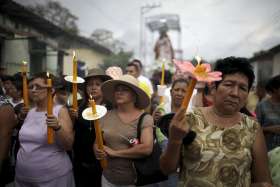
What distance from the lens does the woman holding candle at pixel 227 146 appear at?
173 cm

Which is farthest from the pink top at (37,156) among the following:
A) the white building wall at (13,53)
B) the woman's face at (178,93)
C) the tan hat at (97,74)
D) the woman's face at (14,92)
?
the white building wall at (13,53)

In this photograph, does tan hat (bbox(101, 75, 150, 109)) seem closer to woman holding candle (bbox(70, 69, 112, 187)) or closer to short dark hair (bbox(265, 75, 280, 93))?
woman holding candle (bbox(70, 69, 112, 187))

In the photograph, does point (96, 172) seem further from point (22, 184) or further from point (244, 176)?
point (244, 176)

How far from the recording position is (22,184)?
9.23ft

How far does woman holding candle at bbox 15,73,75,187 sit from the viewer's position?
8.95ft

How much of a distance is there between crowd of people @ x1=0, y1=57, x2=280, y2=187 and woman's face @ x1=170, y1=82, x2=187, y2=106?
0.04 feet

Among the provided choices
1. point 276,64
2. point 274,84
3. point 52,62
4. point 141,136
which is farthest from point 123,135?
point 276,64

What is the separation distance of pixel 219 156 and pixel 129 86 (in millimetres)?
1295

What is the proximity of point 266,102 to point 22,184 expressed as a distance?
342cm

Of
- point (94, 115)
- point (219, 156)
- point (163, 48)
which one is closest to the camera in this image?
point (219, 156)

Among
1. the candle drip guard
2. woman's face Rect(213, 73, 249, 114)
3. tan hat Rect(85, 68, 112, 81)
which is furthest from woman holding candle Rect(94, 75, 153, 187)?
woman's face Rect(213, 73, 249, 114)

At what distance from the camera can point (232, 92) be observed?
5.69ft

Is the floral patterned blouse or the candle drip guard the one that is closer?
the floral patterned blouse

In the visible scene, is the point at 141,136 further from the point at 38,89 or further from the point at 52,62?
the point at 52,62
